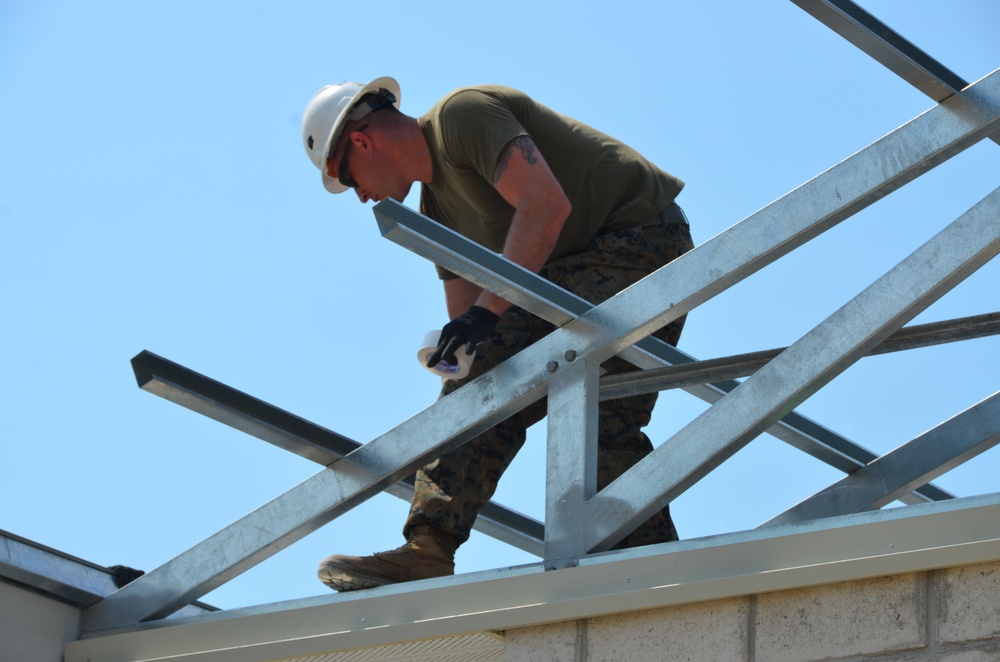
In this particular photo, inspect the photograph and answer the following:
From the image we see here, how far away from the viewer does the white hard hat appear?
4668mm

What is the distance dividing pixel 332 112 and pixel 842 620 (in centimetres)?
240

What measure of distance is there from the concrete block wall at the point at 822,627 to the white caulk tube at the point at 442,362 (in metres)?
0.80

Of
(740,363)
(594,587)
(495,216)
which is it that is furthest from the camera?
(495,216)

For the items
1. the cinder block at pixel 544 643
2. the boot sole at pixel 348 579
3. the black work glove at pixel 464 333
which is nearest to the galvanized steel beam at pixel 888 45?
the black work glove at pixel 464 333

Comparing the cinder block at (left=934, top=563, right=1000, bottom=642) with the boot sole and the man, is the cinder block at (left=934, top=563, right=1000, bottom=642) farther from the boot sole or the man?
the boot sole

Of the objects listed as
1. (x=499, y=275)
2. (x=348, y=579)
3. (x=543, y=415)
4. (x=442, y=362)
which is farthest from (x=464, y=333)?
(x=348, y=579)

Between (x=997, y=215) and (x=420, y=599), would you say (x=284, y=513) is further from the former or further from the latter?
(x=997, y=215)

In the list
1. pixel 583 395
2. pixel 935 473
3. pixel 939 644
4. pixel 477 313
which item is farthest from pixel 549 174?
pixel 939 644

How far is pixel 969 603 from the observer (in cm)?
298

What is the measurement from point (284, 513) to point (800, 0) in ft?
6.18

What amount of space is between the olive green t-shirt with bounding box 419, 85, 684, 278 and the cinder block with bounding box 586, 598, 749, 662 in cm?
138

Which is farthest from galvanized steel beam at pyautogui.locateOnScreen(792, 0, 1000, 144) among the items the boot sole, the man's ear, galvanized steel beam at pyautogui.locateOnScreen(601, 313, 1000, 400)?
the boot sole

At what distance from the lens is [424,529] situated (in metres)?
4.03

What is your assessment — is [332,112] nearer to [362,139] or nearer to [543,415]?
[362,139]
